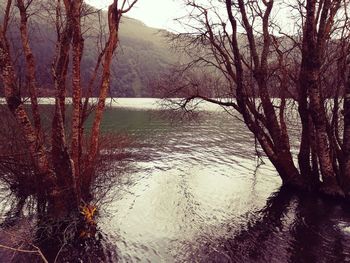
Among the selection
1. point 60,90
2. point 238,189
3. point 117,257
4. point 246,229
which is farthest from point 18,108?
point 238,189

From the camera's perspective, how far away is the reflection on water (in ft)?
38.7

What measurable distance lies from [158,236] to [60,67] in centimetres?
773

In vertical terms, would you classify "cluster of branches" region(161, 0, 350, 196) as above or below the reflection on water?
above

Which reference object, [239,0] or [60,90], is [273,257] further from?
[239,0]

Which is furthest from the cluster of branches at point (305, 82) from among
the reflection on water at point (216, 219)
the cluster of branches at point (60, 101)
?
the cluster of branches at point (60, 101)

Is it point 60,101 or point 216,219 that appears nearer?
point 60,101

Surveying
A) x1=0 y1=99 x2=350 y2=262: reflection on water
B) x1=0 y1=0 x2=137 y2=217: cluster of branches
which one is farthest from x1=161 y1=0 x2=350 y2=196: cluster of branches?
x1=0 y1=0 x2=137 y2=217: cluster of branches

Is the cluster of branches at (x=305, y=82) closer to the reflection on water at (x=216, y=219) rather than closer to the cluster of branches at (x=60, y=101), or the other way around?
the reflection on water at (x=216, y=219)

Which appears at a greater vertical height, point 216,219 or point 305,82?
point 305,82

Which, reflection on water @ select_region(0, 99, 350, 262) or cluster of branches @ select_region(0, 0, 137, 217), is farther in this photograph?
reflection on water @ select_region(0, 99, 350, 262)

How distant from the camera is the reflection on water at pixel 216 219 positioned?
11.8m

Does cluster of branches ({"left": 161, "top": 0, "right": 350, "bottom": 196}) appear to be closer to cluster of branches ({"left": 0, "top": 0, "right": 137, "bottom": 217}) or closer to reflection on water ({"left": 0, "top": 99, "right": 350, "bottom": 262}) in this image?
reflection on water ({"left": 0, "top": 99, "right": 350, "bottom": 262})

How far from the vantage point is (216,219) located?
15195 mm

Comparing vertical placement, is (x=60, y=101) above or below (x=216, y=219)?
above
